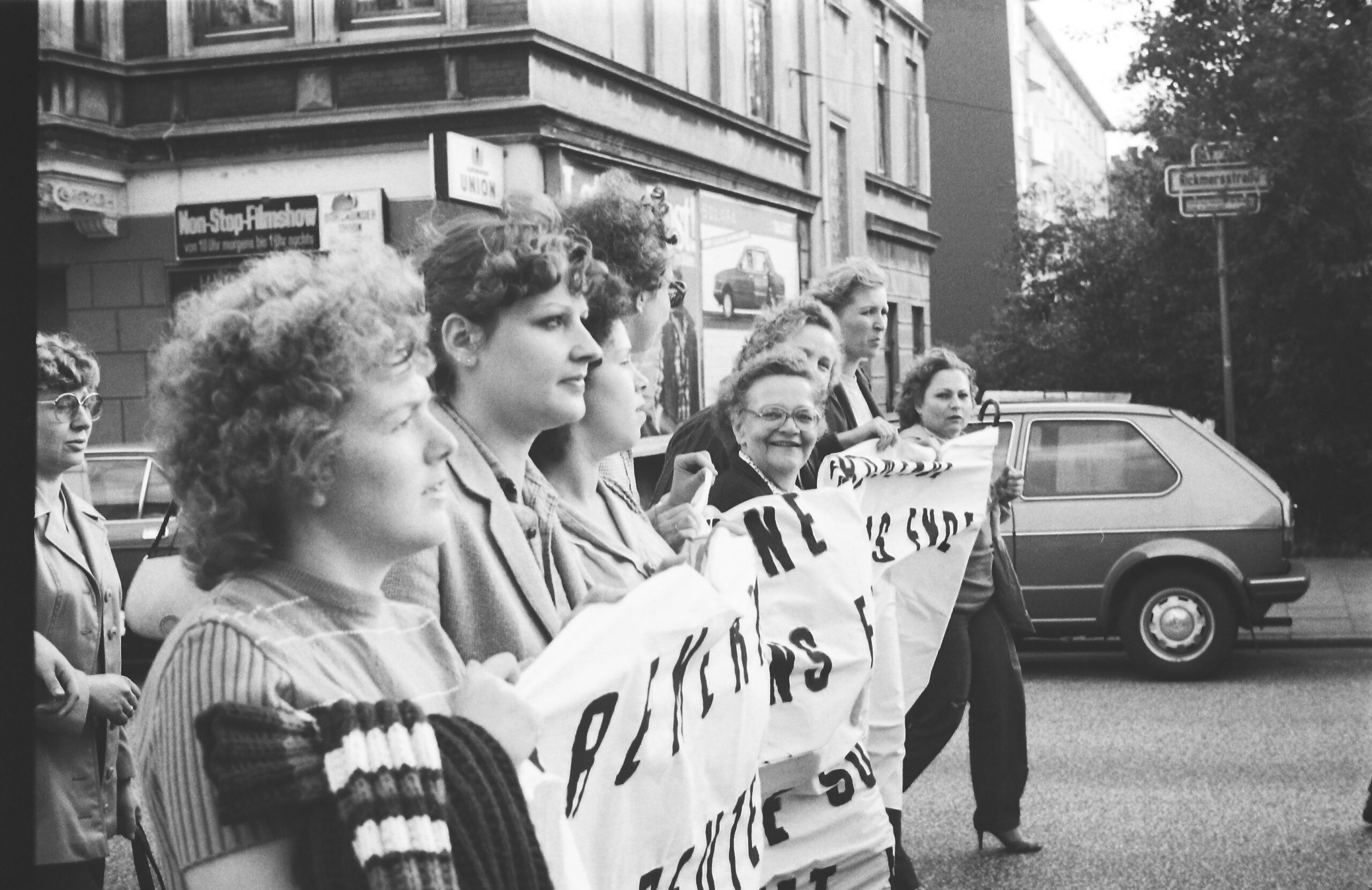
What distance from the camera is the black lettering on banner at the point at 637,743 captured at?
253cm

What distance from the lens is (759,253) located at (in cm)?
2227

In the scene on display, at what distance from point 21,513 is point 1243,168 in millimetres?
12930

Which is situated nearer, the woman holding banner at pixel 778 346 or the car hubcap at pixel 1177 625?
the woman holding banner at pixel 778 346

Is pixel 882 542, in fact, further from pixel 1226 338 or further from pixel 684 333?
pixel 684 333

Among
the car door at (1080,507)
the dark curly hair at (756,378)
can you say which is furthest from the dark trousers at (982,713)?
the car door at (1080,507)

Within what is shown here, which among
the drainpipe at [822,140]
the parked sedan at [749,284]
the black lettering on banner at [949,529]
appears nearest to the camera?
the black lettering on banner at [949,529]

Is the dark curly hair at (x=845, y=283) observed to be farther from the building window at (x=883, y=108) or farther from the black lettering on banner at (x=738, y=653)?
the building window at (x=883, y=108)

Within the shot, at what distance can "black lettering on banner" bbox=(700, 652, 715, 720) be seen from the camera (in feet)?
9.30

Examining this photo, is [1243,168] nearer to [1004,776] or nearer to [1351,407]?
[1351,407]

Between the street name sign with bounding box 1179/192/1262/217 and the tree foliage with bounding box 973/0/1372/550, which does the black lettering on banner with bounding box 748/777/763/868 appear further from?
the tree foliage with bounding box 973/0/1372/550

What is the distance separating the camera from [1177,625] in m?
10.2

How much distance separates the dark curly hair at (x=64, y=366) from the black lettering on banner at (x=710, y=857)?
6.63 ft

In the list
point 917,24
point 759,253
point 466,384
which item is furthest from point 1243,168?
point 917,24

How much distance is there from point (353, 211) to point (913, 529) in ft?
36.7
